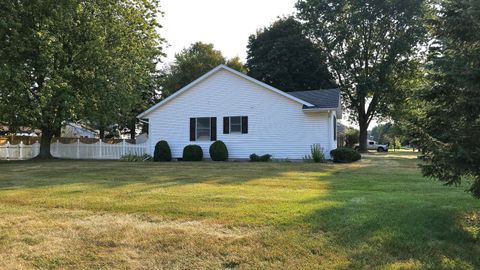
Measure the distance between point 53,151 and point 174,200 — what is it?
22.5 metres

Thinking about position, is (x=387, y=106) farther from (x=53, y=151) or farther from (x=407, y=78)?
(x=53, y=151)

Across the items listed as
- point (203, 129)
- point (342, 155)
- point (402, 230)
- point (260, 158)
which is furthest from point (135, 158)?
point (402, 230)

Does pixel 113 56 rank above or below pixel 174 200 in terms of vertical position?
above

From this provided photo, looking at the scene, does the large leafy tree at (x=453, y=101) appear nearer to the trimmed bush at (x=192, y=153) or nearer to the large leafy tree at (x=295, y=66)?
the trimmed bush at (x=192, y=153)

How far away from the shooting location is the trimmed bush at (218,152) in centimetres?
2150

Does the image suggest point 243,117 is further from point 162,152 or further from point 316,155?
point 162,152

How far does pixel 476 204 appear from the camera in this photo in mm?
7277

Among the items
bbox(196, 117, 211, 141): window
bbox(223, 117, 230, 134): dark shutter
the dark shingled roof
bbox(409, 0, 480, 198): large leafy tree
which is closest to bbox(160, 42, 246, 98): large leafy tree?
bbox(196, 117, 211, 141): window

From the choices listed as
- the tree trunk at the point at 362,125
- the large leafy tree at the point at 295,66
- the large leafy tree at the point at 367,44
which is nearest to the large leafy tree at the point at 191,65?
the large leafy tree at the point at 295,66

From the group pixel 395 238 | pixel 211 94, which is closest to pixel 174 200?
pixel 395 238

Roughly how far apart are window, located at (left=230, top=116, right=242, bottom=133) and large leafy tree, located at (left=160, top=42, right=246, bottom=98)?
62.1 feet

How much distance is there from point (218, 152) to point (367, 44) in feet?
75.6

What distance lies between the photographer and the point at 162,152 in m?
22.5

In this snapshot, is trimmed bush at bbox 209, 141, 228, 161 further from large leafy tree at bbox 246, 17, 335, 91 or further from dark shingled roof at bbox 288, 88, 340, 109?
large leafy tree at bbox 246, 17, 335, 91
